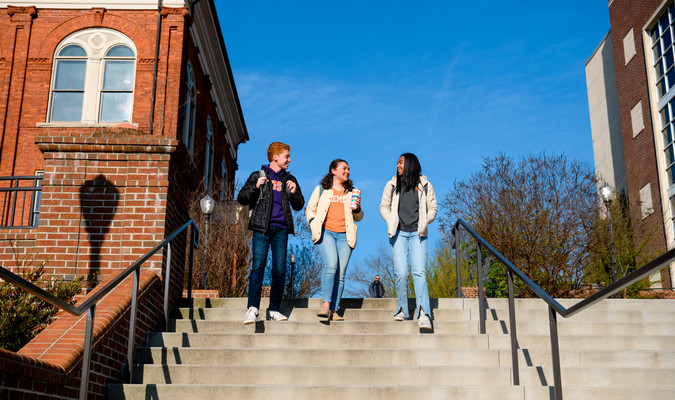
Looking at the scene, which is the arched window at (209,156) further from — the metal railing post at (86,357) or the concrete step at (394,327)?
the metal railing post at (86,357)

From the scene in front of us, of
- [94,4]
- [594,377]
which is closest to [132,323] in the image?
[594,377]

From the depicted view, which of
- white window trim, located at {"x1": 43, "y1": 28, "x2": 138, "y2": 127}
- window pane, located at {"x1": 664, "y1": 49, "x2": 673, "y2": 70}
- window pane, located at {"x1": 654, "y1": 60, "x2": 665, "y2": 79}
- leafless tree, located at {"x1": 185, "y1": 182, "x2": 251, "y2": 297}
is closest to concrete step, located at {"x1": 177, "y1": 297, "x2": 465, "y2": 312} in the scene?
leafless tree, located at {"x1": 185, "y1": 182, "x2": 251, "y2": 297}

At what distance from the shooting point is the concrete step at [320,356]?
5.61m

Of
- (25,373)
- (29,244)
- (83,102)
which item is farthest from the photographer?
(83,102)

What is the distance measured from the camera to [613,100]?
29312 mm

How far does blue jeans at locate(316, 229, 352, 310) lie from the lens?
660 centimetres

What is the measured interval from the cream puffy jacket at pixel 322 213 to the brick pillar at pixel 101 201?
1.51 m

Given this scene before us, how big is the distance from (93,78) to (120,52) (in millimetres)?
1175

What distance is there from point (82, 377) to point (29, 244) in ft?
11.5

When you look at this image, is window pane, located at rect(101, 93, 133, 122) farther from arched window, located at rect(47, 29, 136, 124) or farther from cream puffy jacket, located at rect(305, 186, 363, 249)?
cream puffy jacket, located at rect(305, 186, 363, 249)

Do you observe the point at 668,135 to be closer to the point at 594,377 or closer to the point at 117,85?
the point at 117,85

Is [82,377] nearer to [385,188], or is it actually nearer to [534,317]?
[385,188]

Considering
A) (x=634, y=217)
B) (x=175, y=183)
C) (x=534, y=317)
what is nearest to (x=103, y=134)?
(x=175, y=183)

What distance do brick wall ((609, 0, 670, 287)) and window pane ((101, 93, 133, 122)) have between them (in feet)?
52.4
